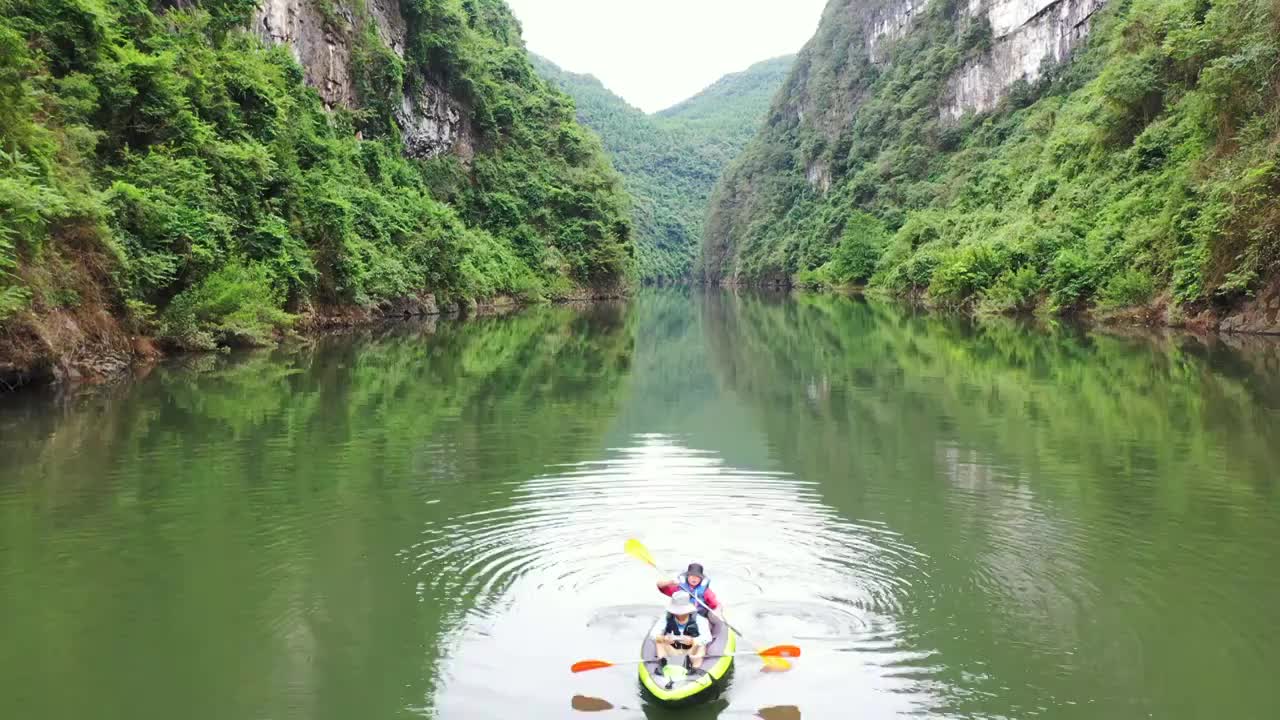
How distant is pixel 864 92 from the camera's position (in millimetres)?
119750

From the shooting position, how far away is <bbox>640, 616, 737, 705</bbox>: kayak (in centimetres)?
604

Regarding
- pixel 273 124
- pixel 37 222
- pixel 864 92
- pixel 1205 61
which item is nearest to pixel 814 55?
pixel 864 92

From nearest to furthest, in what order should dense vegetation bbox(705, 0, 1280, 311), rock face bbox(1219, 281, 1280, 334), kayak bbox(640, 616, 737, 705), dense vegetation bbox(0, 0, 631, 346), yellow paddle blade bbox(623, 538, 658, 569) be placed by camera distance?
1. kayak bbox(640, 616, 737, 705)
2. yellow paddle blade bbox(623, 538, 658, 569)
3. dense vegetation bbox(0, 0, 631, 346)
4. rock face bbox(1219, 281, 1280, 334)
5. dense vegetation bbox(705, 0, 1280, 311)

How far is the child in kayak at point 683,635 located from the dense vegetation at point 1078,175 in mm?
24603

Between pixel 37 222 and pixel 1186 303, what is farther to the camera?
pixel 1186 303

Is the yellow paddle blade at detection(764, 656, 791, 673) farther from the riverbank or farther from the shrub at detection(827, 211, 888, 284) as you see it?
the shrub at detection(827, 211, 888, 284)

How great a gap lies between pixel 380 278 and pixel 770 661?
105 ft

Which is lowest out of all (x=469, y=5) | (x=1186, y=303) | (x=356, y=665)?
(x=356, y=665)

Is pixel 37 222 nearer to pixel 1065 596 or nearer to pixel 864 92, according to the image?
pixel 1065 596

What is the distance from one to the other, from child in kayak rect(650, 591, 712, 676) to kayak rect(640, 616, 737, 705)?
49 millimetres

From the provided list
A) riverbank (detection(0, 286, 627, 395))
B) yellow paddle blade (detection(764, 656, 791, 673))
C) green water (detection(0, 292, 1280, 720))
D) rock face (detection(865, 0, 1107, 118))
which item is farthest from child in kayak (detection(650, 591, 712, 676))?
rock face (detection(865, 0, 1107, 118))

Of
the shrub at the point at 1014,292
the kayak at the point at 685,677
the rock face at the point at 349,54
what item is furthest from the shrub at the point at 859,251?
the kayak at the point at 685,677

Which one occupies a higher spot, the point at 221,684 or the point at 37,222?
the point at 37,222

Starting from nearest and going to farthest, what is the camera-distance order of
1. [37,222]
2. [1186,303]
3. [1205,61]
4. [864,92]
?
[37,222]
[1186,303]
[1205,61]
[864,92]
